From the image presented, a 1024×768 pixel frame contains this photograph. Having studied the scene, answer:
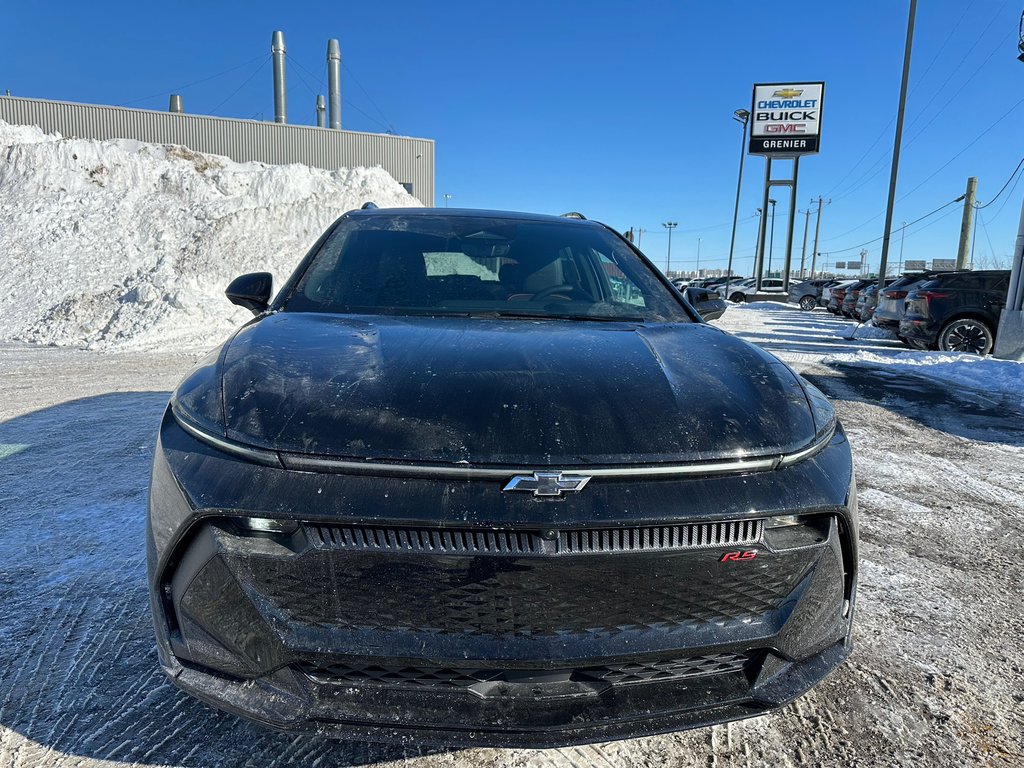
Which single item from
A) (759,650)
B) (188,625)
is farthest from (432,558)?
(759,650)

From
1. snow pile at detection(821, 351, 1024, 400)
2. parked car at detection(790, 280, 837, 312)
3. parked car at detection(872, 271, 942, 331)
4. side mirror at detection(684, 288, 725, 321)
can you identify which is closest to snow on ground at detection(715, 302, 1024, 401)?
snow pile at detection(821, 351, 1024, 400)

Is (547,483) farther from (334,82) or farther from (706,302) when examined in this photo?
(334,82)

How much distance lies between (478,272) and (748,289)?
40.4 m

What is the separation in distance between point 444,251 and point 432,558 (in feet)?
6.11

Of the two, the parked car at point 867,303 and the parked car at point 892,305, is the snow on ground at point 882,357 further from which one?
the parked car at point 867,303

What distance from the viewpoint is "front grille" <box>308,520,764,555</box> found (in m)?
1.32

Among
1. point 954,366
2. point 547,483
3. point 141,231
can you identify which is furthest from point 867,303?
point 141,231

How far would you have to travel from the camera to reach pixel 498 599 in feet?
4.37

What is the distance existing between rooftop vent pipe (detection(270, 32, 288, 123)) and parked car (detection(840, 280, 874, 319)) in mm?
27437

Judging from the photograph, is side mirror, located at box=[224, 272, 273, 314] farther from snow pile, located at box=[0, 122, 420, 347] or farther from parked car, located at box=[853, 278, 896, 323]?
parked car, located at box=[853, 278, 896, 323]

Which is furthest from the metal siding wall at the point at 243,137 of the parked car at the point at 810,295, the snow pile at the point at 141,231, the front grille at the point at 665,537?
the front grille at the point at 665,537

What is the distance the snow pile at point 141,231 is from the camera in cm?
1113

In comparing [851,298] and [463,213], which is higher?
[463,213]

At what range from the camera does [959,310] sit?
35.2 feet
